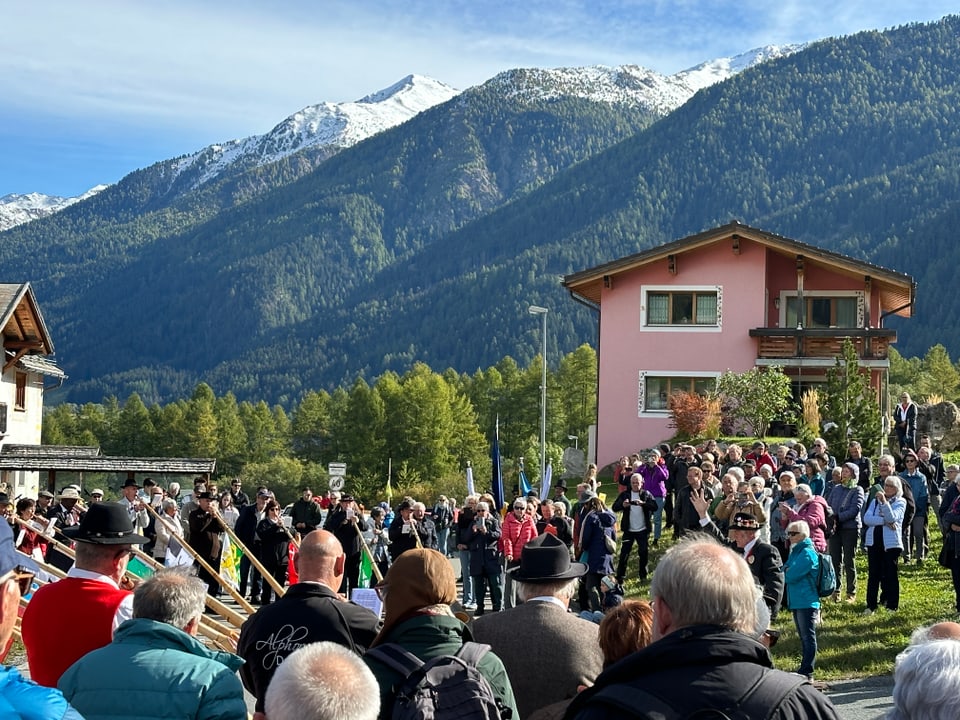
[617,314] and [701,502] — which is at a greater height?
[617,314]

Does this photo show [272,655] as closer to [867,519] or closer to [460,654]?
[460,654]

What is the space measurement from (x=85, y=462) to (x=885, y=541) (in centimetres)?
3344

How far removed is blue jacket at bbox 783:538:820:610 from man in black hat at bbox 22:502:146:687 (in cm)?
786

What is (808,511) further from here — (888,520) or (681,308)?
(681,308)

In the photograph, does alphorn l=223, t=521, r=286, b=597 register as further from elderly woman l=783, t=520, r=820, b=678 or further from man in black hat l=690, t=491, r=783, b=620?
elderly woman l=783, t=520, r=820, b=678

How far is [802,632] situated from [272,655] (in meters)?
7.70

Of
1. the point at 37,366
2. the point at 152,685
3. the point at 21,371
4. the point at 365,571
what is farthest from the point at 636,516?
the point at 37,366

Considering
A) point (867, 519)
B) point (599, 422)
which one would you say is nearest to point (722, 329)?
point (599, 422)

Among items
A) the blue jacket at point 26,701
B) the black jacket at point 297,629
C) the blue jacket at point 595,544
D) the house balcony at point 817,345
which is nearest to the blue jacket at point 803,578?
the blue jacket at point 595,544

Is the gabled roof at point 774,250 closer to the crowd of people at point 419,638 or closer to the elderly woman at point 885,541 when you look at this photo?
the elderly woman at point 885,541

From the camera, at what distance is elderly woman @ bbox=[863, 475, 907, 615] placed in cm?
1485

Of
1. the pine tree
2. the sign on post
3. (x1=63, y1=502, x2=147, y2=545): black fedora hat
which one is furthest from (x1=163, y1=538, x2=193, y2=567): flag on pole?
the pine tree

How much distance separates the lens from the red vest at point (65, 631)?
6.00 meters

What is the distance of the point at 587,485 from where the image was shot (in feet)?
64.7
